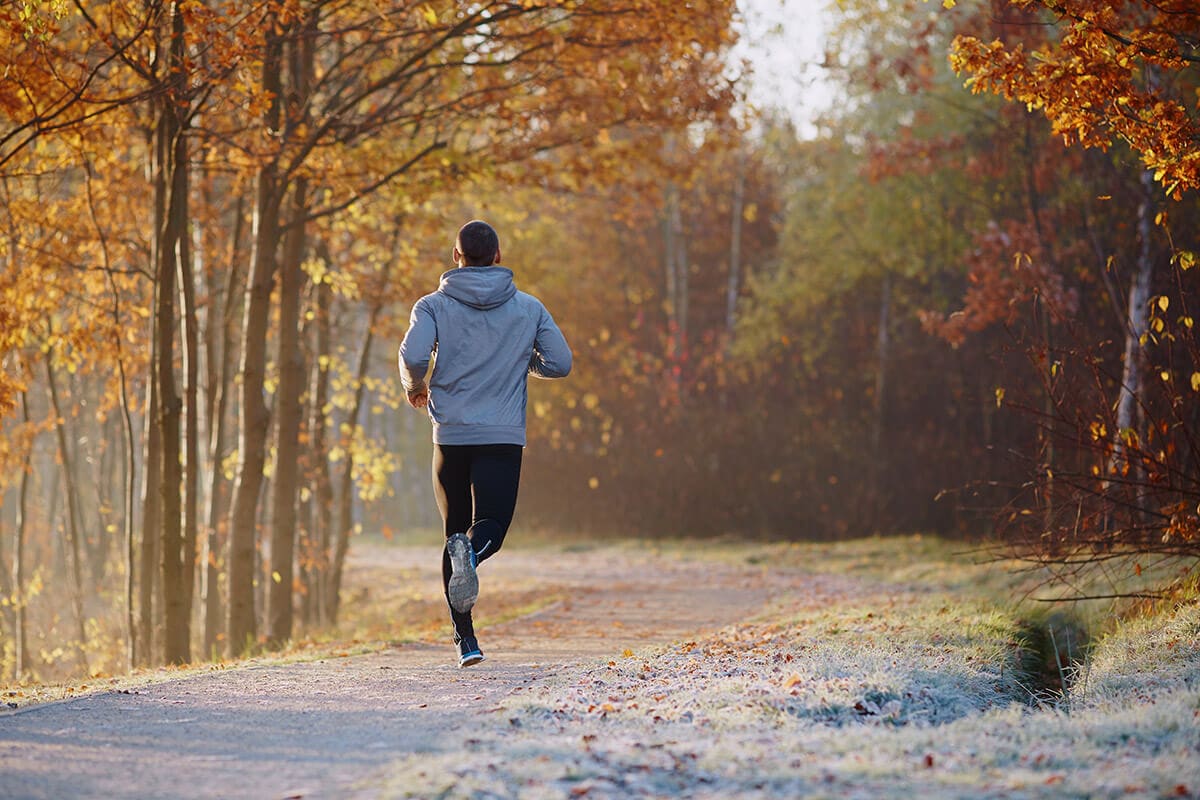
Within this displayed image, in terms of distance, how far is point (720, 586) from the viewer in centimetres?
1546

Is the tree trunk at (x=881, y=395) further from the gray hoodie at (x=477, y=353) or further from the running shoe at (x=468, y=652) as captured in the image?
the gray hoodie at (x=477, y=353)

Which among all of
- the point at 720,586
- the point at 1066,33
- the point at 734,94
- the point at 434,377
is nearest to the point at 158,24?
the point at 434,377

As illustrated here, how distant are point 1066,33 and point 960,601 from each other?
522 centimetres

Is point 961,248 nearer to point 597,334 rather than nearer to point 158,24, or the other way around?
point 597,334

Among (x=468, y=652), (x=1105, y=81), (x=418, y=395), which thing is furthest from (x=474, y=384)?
(x=1105, y=81)

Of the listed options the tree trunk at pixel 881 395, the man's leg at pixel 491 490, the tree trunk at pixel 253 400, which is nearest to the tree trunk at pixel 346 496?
the tree trunk at pixel 253 400

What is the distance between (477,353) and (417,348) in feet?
1.03

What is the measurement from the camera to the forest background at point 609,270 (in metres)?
9.39

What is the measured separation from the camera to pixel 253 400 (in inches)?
491

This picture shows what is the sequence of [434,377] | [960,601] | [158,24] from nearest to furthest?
[434,377] → [158,24] → [960,601]

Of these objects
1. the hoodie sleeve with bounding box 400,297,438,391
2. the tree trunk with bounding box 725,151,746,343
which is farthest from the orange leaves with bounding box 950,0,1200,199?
the tree trunk with bounding box 725,151,746,343

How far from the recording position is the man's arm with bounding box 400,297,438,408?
6887 millimetres

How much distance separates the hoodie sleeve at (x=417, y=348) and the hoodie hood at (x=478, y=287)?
0.18 meters

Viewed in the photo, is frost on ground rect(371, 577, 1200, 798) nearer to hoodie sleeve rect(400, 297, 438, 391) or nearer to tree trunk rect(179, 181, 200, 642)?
hoodie sleeve rect(400, 297, 438, 391)
